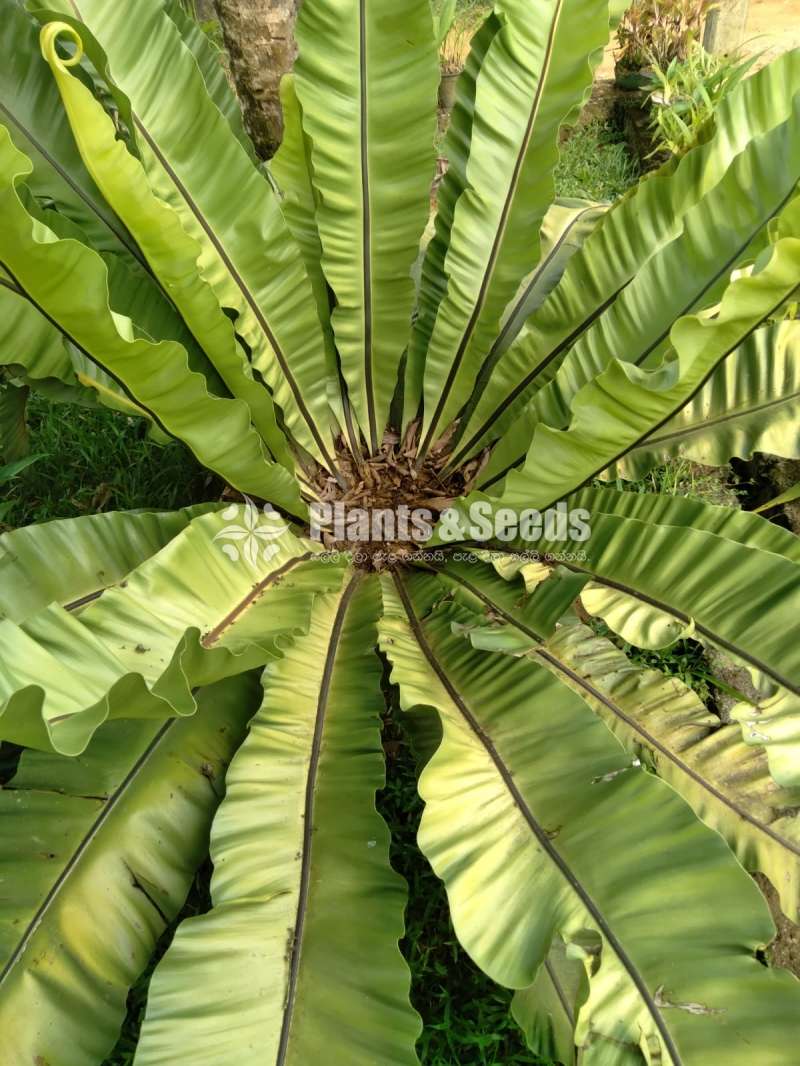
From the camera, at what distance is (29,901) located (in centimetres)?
112

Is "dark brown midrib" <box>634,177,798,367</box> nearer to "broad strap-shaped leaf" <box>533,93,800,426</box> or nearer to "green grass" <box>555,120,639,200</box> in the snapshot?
"broad strap-shaped leaf" <box>533,93,800,426</box>

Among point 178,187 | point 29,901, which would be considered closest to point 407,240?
point 178,187

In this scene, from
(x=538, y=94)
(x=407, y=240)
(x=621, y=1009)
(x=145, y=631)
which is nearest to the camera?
(x=621, y=1009)

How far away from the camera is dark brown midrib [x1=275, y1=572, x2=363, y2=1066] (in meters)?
0.97

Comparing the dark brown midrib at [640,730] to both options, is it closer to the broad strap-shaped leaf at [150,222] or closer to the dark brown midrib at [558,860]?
the dark brown midrib at [558,860]

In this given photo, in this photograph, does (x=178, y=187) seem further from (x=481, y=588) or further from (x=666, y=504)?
(x=666, y=504)

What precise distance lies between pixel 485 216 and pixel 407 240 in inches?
6.2

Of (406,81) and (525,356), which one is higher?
(406,81)

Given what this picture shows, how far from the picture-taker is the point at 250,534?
4.78 ft

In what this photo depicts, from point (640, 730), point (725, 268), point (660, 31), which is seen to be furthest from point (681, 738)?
point (660, 31)

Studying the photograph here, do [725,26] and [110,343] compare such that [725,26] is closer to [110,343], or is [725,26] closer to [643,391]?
[643,391]

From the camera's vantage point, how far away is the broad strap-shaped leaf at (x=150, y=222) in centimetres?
108

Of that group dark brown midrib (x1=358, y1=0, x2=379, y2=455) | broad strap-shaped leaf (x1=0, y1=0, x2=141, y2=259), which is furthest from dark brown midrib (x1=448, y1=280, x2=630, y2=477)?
broad strap-shaped leaf (x1=0, y1=0, x2=141, y2=259)

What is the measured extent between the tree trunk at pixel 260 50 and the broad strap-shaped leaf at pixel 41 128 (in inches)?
21.2
